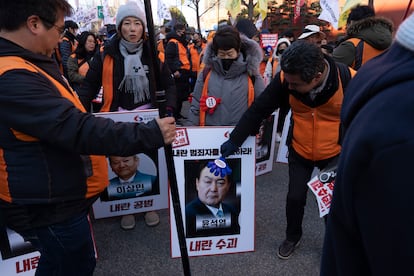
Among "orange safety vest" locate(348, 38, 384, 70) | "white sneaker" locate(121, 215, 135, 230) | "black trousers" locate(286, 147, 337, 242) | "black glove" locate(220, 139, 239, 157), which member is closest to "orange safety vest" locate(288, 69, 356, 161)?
"black trousers" locate(286, 147, 337, 242)

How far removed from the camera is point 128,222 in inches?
132

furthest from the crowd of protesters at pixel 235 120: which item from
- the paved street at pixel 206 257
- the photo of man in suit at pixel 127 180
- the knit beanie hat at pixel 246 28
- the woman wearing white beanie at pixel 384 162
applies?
the knit beanie hat at pixel 246 28

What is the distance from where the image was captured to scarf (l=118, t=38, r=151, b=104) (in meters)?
3.03

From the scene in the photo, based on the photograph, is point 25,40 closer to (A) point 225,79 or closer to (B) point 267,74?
(A) point 225,79

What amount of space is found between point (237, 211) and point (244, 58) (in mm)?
1393

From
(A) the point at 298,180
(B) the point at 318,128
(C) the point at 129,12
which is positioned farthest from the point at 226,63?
(A) the point at 298,180

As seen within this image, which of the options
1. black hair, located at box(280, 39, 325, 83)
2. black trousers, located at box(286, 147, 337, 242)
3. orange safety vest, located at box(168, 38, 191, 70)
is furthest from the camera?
orange safety vest, located at box(168, 38, 191, 70)

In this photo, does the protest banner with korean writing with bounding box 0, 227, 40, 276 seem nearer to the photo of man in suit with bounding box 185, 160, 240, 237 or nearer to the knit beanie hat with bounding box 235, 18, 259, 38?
the photo of man in suit with bounding box 185, 160, 240, 237

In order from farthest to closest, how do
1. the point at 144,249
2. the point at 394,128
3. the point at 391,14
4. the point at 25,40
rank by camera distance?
the point at 391,14 < the point at 144,249 < the point at 25,40 < the point at 394,128

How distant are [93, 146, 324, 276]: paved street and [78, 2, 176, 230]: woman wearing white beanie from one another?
1.16 meters

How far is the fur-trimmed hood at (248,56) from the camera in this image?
322 centimetres

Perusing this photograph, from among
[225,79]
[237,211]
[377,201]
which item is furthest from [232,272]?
[377,201]

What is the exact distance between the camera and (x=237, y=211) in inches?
110

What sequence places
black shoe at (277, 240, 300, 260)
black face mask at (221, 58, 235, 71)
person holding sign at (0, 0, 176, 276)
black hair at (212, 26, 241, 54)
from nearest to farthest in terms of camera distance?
1. person holding sign at (0, 0, 176, 276)
2. black shoe at (277, 240, 300, 260)
3. black hair at (212, 26, 241, 54)
4. black face mask at (221, 58, 235, 71)
